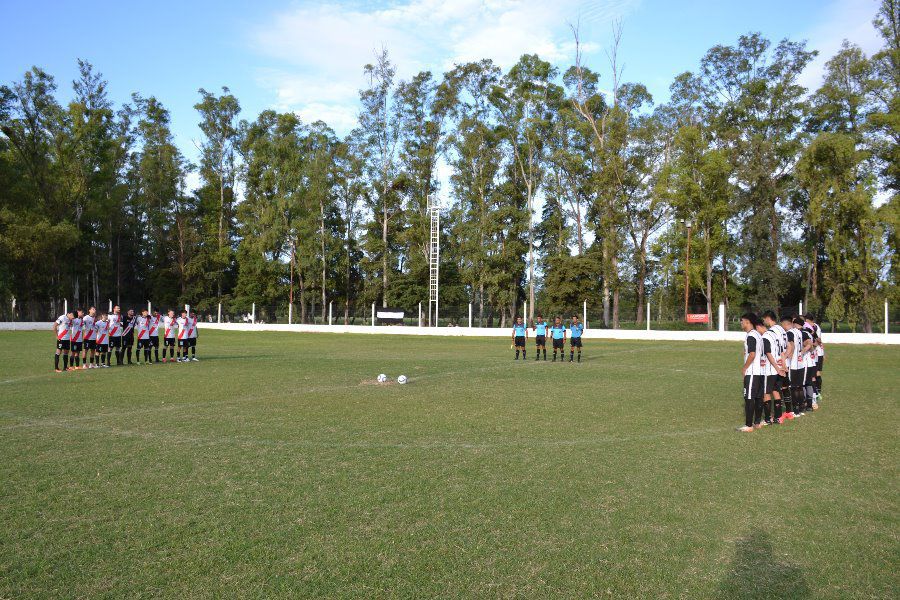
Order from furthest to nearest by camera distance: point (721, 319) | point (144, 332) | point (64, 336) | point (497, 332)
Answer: point (497, 332)
point (721, 319)
point (144, 332)
point (64, 336)

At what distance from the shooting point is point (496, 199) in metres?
50.8

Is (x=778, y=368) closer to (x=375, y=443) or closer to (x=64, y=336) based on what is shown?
(x=375, y=443)

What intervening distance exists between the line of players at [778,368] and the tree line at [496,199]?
2872cm

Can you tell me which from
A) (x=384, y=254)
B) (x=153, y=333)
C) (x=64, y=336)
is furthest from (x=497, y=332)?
(x=64, y=336)

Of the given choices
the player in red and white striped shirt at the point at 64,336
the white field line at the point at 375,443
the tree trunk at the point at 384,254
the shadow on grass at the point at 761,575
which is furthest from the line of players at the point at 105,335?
the tree trunk at the point at 384,254

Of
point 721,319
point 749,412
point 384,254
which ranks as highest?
point 384,254

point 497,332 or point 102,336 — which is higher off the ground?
point 102,336

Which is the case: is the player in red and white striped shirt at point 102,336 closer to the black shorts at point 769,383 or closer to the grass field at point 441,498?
the grass field at point 441,498

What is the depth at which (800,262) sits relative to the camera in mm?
46562

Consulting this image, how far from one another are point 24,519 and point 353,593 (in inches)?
124

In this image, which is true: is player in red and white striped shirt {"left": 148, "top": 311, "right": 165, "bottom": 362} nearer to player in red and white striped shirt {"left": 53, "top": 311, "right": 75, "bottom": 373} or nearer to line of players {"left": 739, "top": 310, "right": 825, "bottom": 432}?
player in red and white striped shirt {"left": 53, "top": 311, "right": 75, "bottom": 373}

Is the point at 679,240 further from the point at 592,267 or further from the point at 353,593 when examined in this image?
the point at 353,593

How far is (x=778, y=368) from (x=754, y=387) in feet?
2.44

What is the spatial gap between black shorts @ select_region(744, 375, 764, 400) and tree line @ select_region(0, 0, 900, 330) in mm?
31339
